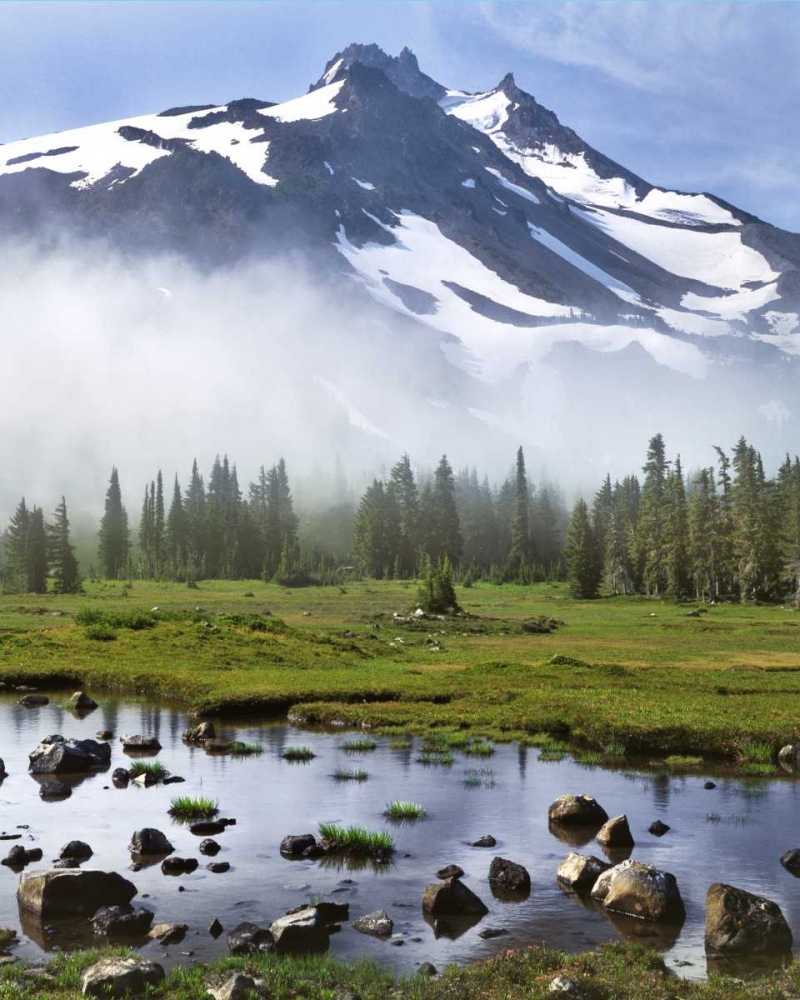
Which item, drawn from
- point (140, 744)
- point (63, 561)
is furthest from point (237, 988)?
point (63, 561)

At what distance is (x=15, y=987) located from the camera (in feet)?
49.3

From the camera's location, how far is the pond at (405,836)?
18453mm

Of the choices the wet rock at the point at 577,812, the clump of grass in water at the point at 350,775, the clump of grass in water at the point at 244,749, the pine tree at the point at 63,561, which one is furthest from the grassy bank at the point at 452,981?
the pine tree at the point at 63,561

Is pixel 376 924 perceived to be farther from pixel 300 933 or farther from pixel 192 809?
pixel 192 809

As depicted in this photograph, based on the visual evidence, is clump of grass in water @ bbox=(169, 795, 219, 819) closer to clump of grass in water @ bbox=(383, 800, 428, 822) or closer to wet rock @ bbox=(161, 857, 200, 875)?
wet rock @ bbox=(161, 857, 200, 875)

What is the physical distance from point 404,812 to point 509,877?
6372 millimetres

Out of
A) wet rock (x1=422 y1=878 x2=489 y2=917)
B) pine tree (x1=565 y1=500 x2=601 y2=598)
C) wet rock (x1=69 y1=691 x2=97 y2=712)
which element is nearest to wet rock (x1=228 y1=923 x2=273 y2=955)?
wet rock (x1=422 y1=878 x2=489 y2=917)

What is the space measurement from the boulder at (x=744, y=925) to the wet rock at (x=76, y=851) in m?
14.5

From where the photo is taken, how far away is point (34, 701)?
48750mm

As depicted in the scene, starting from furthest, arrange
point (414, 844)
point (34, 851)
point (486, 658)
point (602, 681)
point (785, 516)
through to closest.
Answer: point (785, 516), point (486, 658), point (602, 681), point (414, 844), point (34, 851)

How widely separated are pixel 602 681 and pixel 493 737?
1569 centimetres

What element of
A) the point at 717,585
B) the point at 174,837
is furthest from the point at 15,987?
the point at 717,585

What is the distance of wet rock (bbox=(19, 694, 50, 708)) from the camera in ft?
158

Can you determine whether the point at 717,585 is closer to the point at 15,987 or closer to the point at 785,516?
the point at 785,516
